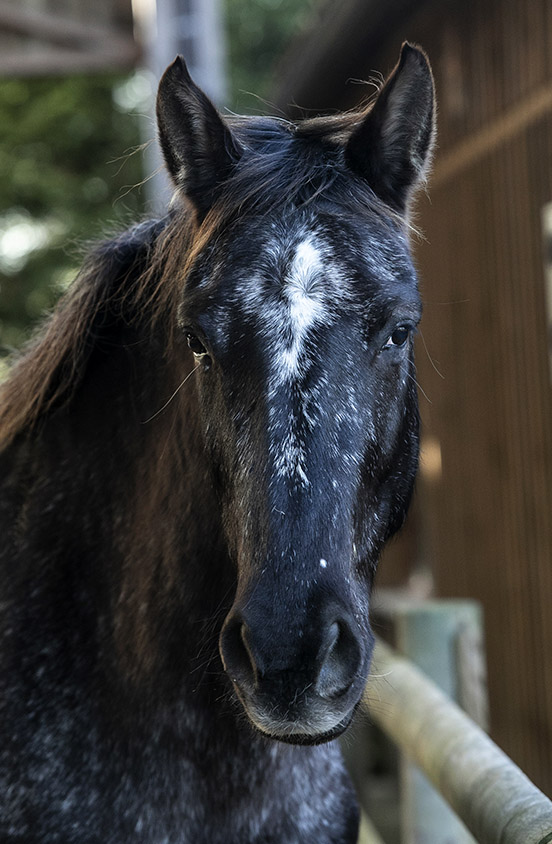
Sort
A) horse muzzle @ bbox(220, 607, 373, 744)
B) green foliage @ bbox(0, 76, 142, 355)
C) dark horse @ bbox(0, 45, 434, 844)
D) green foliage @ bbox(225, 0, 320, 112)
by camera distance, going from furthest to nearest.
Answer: green foliage @ bbox(225, 0, 320, 112) < green foliage @ bbox(0, 76, 142, 355) < dark horse @ bbox(0, 45, 434, 844) < horse muzzle @ bbox(220, 607, 373, 744)

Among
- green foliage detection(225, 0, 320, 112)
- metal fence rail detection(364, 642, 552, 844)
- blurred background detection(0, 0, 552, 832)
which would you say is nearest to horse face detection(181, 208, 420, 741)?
metal fence rail detection(364, 642, 552, 844)

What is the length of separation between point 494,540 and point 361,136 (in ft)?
13.3

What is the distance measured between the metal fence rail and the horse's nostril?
41cm

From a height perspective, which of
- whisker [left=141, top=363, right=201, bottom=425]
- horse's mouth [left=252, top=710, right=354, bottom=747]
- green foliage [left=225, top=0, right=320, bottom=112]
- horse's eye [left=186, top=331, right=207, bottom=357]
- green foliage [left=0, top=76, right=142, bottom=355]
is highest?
green foliage [left=225, top=0, right=320, bottom=112]

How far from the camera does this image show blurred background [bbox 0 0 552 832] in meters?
5.04

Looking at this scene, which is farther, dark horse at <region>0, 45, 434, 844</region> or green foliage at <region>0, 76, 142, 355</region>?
green foliage at <region>0, 76, 142, 355</region>

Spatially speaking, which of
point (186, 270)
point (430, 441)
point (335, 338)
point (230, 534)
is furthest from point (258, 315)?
point (430, 441)

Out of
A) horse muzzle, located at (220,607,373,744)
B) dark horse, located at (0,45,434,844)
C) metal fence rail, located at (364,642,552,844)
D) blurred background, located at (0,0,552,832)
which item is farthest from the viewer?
blurred background, located at (0,0,552,832)

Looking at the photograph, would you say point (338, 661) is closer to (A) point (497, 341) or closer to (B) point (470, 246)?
(A) point (497, 341)

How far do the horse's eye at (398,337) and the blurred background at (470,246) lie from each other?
3.78ft

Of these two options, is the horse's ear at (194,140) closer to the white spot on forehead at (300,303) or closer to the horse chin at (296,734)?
the white spot on forehead at (300,303)

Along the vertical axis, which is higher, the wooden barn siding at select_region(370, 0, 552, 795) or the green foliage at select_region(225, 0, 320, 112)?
the green foliage at select_region(225, 0, 320, 112)

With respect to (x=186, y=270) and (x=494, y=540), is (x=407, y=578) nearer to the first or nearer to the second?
(x=494, y=540)

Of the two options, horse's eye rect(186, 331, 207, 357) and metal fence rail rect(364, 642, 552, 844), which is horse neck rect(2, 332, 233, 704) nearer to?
horse's eye rect(186, 331, 207, 357)
